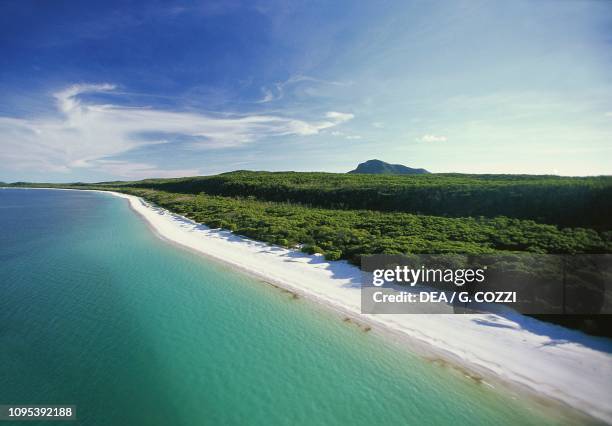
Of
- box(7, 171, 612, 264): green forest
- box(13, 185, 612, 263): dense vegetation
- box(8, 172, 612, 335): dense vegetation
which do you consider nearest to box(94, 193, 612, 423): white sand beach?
box(8, 172, 612, 335): dense vegetation

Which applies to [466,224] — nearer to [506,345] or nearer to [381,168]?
[506,345]

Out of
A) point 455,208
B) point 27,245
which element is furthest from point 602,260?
point 27,245

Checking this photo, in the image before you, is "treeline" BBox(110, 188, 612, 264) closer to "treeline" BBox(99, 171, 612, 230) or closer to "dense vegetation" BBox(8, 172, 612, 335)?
"dense vegetation" BBox(8, 172, 612, 335)

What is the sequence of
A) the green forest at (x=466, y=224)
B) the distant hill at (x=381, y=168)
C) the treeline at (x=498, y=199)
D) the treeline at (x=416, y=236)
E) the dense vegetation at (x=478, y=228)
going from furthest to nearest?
the distant hill at (x=381, y=168) < the treeline at (x=498, y=199) < the green forest at (x=466, y=224) < the treeline at (x=416, y=236) < the dense vegetation at (x=478, y=228)

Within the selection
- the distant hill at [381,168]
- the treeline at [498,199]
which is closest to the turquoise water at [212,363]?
the treeline at [498,199]

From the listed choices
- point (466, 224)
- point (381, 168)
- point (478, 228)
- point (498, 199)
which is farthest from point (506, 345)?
point (381, 168)

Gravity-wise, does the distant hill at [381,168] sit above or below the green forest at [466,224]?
above

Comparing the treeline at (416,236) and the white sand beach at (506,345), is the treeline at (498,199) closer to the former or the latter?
the treeline at (416,236)
